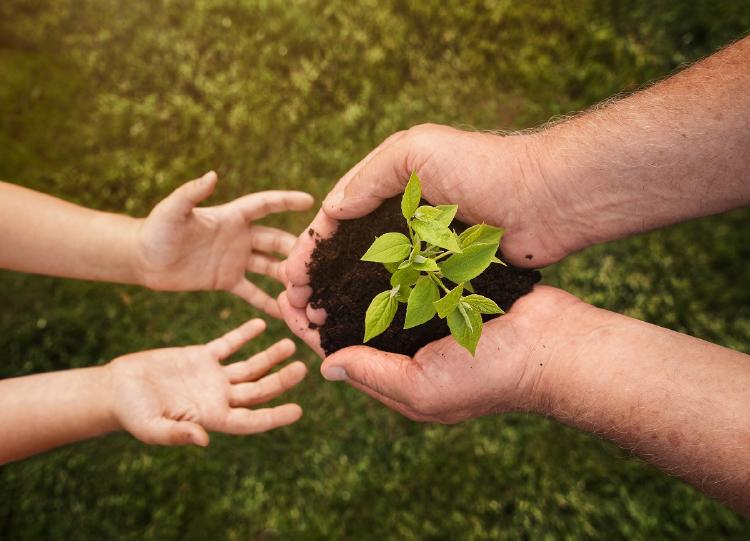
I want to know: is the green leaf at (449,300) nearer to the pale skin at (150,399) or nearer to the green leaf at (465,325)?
the green leaf at (465,325)

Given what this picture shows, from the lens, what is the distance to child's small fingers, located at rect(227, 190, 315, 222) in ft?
9.31

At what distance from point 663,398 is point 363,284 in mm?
1191

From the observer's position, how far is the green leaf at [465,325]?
5.40 feet

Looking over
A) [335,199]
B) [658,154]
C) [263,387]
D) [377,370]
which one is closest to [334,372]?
[377,370]

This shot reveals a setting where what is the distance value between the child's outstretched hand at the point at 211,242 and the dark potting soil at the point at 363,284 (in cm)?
43

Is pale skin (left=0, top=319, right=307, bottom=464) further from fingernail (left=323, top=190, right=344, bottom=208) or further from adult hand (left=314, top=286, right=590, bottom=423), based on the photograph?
fingernail (left=323, top=190, right=344, bottom=208)

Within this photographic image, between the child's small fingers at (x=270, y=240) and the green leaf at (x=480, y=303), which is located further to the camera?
the child's small fingers at (x=270, y=240)

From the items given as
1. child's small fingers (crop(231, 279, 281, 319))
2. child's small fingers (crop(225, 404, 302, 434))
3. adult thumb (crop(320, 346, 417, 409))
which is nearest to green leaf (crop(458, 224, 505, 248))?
adult thumb (crop(320, 346, 417, 409))

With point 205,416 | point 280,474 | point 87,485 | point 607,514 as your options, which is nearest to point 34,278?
point 87,485

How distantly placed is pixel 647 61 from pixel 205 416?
133 inches

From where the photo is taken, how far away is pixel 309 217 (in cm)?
356

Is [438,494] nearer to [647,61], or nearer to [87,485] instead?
[87,485]

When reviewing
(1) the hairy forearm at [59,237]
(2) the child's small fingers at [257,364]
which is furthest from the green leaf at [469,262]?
(1) the hairy forearm at [59,237]

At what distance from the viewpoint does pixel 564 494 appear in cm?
317
